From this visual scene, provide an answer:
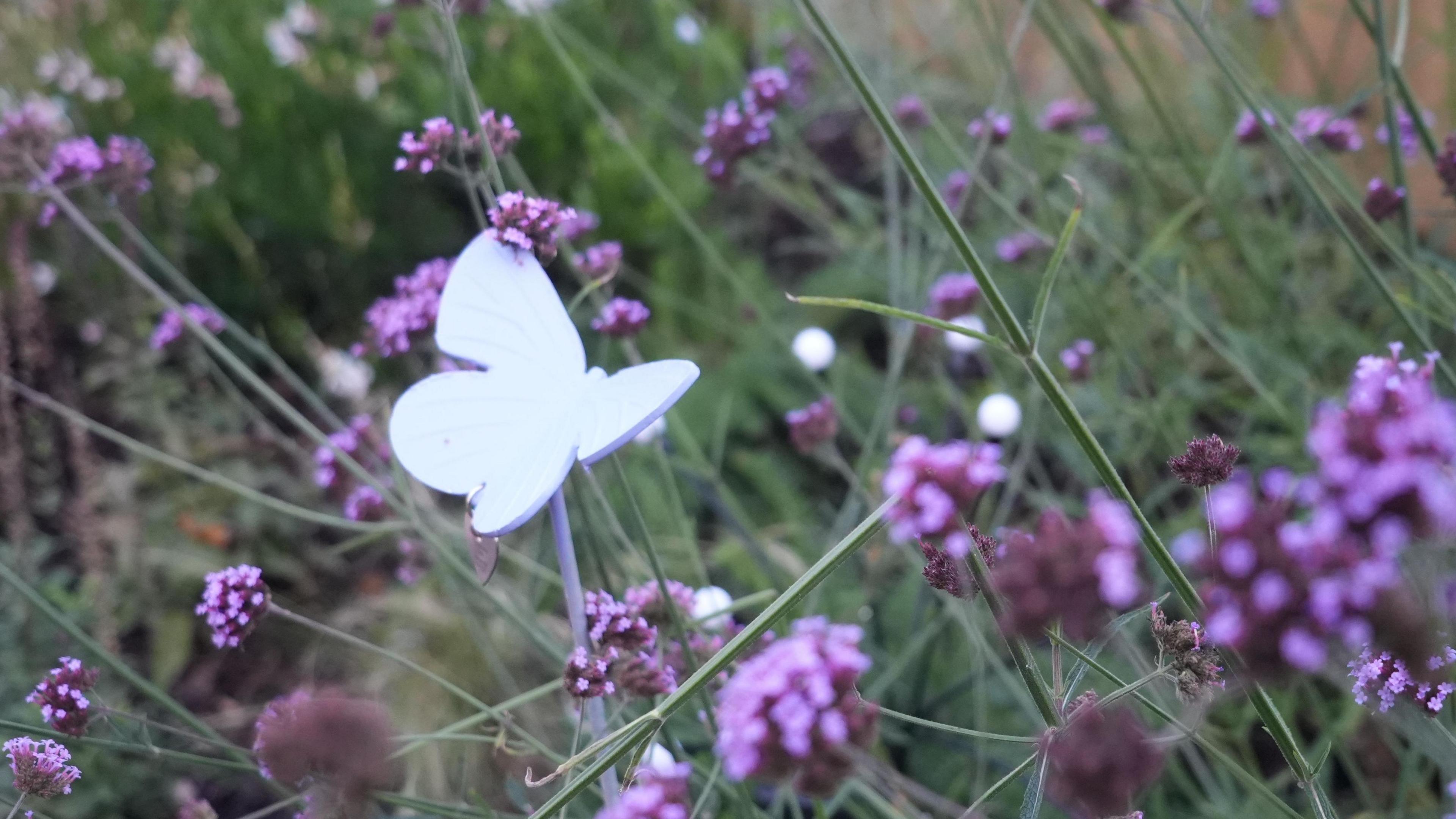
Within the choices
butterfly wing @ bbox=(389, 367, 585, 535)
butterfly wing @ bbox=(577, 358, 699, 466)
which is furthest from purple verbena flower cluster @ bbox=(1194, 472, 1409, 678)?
butterfly wing @ bbox=(389, 367, 585, 535)

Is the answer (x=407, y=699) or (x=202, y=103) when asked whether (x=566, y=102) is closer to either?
(x=202, y=103)

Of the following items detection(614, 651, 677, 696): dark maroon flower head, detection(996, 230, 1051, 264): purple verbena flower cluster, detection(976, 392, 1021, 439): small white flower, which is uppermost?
detection(614, 651, 677, 696): dark maroon flower head

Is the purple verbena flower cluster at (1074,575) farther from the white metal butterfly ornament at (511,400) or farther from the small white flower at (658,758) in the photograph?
the small white flower at (658,758)

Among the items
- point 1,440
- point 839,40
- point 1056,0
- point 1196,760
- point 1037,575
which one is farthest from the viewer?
point 1,440

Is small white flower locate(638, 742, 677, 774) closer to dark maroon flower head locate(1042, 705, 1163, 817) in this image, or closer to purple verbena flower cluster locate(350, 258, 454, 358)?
dark maroon flower head locate(1042, 705, 1163, 817)

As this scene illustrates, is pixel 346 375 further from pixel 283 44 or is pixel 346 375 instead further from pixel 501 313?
pixel 501 313

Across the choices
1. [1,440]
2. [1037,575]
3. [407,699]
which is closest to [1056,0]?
[1037,575]
